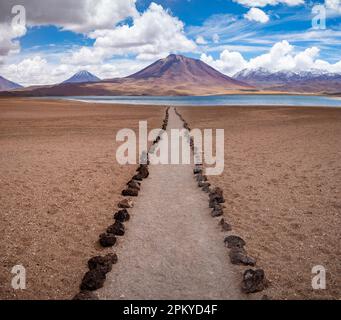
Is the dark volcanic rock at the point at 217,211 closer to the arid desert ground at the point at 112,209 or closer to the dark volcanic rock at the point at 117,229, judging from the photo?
the arid desert ground at the point at 112,209

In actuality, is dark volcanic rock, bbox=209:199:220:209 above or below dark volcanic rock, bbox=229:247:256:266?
above

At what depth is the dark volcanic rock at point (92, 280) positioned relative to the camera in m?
6.27

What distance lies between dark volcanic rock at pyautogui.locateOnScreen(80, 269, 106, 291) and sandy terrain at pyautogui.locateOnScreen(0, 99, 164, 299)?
28 cm

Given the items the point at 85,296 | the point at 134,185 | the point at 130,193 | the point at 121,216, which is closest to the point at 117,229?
the point at 121,216

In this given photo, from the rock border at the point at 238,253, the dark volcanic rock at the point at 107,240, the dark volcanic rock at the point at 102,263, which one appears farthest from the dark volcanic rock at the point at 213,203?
the dark volcanic rock at the point at 102,263

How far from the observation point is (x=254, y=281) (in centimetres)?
625

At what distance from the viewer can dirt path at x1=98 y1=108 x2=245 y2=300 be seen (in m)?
6.30

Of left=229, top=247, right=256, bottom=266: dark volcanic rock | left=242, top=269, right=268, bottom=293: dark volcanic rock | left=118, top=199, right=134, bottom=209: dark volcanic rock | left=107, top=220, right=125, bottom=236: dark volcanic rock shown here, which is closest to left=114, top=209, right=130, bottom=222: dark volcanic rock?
left=107, top=220, right=125, bottom=236: dark volcanic rock

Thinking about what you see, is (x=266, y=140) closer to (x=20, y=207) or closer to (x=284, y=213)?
(x=284, y=213)

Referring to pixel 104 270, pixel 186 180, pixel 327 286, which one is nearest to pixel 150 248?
pixel 104 270

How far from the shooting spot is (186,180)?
13570mm

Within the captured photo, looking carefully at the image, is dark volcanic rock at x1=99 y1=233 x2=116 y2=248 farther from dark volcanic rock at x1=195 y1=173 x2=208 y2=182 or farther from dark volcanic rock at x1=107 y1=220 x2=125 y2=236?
dark volcanic rock at x1=195 y1=173 x2=208 y2=182

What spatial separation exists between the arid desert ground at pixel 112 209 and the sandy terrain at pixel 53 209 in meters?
0.03

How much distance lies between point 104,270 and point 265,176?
8.89 meters
